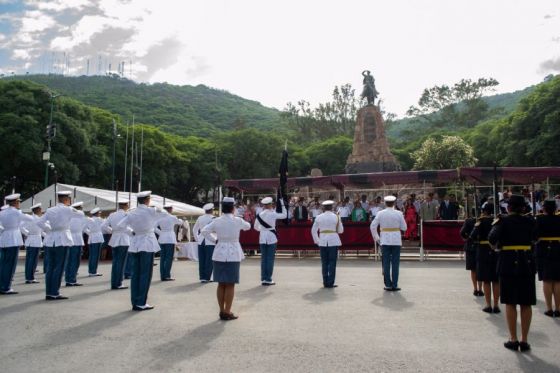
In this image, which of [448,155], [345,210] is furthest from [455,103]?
[345,210]

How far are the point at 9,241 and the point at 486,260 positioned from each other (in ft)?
33.9

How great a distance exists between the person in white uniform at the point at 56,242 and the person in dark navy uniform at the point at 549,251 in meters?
9.00

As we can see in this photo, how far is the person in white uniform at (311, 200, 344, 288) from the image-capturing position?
12.2m

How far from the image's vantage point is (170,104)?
12912cm

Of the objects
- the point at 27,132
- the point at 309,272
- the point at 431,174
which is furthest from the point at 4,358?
the point at 27,132

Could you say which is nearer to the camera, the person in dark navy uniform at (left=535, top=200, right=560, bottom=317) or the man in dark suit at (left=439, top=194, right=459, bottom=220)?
the person in dark navy uniform at (left=535, top=200, right=560, bottom=317)

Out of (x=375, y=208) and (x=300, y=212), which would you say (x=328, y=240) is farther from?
→ (x=300, y=212)

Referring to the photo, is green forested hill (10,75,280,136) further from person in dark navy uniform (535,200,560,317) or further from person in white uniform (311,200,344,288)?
person in dark navy uniform (535,200,560,317)

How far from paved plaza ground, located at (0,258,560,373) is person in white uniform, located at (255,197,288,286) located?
0.91 metres

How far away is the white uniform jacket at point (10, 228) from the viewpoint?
12.4 metres

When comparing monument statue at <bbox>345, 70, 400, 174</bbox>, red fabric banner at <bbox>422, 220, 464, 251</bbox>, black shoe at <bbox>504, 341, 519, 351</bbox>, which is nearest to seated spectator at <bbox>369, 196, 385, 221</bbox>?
red fabric banner at <bbox>422, 220, 464, 251</bbox>

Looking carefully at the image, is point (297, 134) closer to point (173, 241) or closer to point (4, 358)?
point (173, 241)

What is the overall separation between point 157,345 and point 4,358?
1.73m

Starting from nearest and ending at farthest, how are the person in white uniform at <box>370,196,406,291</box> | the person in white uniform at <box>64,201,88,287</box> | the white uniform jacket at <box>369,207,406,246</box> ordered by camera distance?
the person in white uniform at <box>370,196,406,291</box>
the white uniform jacket at <box>369,207,406,246</box>
the person in white uniform at <box>64,201,88,287</box>
